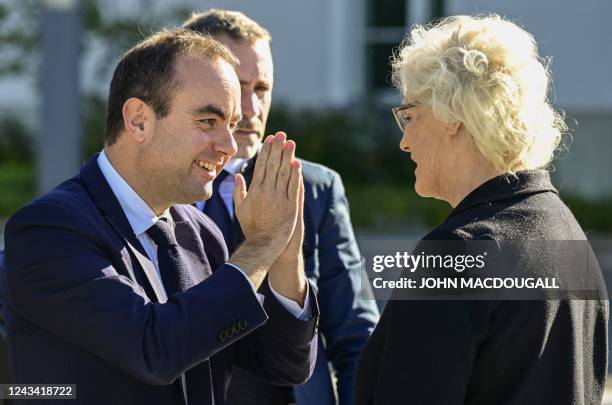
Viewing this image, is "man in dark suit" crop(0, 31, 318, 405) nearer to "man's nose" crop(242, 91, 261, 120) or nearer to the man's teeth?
the man's teeth

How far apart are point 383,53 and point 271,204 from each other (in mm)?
12699

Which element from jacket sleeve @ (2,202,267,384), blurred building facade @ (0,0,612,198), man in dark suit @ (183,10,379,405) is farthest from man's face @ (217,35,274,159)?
blurred building facade @ (0,0,612,198)

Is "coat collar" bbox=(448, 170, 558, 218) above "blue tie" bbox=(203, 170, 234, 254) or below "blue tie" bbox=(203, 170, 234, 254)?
below

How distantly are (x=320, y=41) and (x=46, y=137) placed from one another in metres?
6.42

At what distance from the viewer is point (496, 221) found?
2520 millimetres

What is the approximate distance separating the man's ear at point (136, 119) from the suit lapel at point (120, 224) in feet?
0.46

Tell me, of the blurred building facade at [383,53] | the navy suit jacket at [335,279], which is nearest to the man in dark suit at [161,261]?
the navy suit jacket at [335,279]

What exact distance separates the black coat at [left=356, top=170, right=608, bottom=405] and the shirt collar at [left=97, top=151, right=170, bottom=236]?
67 centimetres

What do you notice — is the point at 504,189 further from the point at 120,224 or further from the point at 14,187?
the point at 14,187

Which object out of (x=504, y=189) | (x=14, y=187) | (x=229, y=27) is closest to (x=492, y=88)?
(x=504, y=189)

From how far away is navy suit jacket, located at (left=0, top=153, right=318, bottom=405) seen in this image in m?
2.45

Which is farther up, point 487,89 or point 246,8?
point 246,8

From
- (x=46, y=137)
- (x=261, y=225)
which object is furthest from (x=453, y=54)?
(x=46, y=137)

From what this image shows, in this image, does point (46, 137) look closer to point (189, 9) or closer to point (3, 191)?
point (3, 191)
